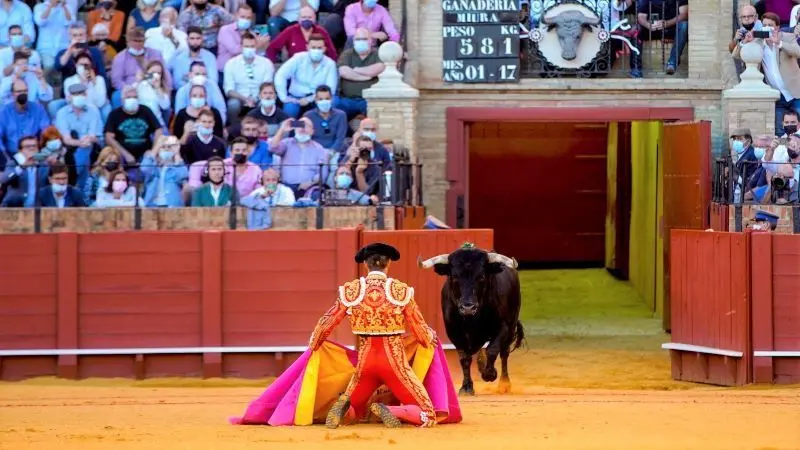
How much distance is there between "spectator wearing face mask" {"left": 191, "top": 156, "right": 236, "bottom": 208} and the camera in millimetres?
16406

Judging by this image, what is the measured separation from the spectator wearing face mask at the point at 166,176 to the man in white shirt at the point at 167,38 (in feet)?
4.70

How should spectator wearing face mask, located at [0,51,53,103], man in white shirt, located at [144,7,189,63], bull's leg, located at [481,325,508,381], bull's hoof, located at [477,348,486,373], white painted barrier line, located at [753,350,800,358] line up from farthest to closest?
man in white shirt, located at [144,7,189,63], spectator wearing face mask, located at [0,51,53,103], white painted barrier line, located at [753,350,800,358], bull's hoof, located at [477,348,486,373], bull's leg, located at [481,325,508,381]

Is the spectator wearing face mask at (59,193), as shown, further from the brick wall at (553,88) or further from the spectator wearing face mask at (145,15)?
the brick wall at (553,88)

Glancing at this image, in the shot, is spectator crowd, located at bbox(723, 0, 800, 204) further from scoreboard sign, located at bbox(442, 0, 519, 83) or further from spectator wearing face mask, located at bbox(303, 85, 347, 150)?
spectator wearing face mask, located at bbox(303, 85, 347, 150)

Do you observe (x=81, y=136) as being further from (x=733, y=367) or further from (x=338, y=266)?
(x=733, y=367)

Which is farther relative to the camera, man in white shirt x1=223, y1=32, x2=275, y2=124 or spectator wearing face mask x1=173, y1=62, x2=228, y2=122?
man in white shirt x1=223, y1=32, x2=275, y2=124

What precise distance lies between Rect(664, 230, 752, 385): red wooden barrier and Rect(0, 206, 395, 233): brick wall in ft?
9.15

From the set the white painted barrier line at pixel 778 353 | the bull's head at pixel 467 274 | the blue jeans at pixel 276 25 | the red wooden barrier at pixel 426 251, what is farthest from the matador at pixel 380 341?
the blue jeans at pixel 276 25

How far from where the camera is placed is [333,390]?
35.8 ft

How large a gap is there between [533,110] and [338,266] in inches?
171

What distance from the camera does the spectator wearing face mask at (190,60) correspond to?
17688mm

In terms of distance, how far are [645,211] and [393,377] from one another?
427 inches

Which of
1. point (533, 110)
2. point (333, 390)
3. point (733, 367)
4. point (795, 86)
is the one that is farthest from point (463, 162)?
point (333, 390)

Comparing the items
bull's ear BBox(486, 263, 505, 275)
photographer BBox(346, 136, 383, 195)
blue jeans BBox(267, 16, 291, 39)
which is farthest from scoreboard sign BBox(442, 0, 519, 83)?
bull's ear BBox(486, 263, 505, 275)
